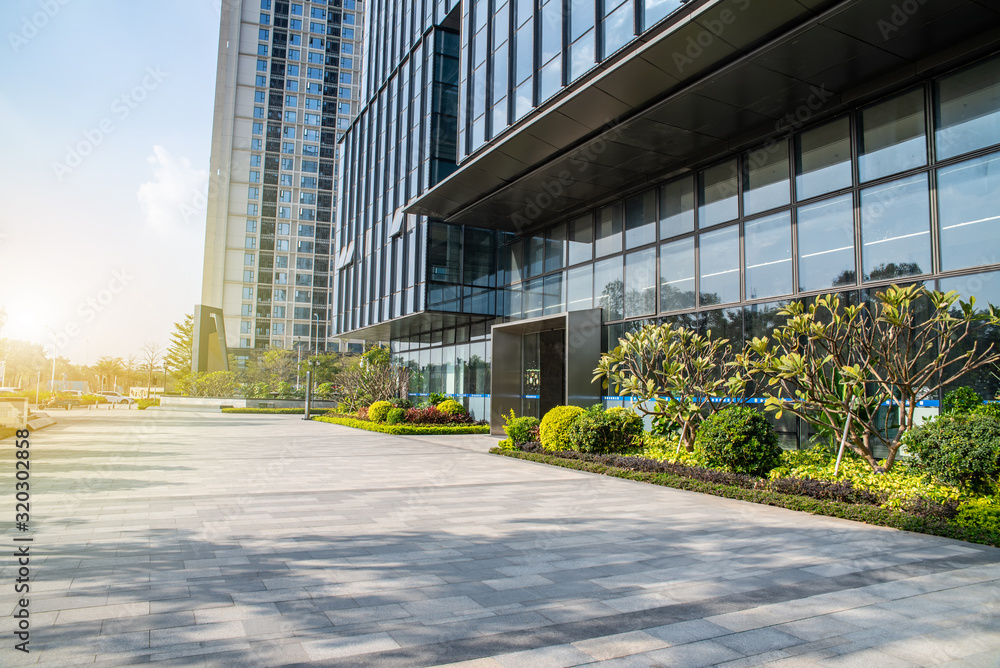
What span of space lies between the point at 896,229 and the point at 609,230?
865 centimetres

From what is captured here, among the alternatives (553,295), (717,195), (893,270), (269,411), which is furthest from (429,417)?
(269,411)

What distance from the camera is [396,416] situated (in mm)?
25000

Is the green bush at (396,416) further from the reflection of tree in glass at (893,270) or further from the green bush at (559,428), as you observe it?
the reflection of tree in glass at (893,270)

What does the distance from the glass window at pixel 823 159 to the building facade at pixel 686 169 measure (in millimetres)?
43

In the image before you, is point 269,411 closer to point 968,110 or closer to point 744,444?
point 744,444

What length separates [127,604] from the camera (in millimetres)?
4578

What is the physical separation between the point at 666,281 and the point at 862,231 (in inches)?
209

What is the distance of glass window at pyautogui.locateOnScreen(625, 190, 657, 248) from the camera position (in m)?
17.6

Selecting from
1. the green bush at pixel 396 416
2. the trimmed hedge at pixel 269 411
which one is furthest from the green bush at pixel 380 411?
the trimmed hedge at pixel 269 411

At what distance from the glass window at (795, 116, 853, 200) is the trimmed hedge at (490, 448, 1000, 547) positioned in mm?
7077

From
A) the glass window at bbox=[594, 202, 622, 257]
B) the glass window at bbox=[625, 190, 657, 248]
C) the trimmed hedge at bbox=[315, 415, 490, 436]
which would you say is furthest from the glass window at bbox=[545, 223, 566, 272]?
the trimmed hedge at bbox=[315, 415, 490, 436]

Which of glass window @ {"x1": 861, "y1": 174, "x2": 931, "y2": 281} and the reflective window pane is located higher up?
the reflective window pane

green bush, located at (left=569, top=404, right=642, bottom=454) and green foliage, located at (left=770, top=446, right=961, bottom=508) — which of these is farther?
green bush, located at (left=569, top=404, right=642, bottom=454)

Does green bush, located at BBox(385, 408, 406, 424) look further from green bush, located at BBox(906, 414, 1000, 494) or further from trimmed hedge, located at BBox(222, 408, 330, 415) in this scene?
green bush, located at BBox(906, 414, 1000, 494)
